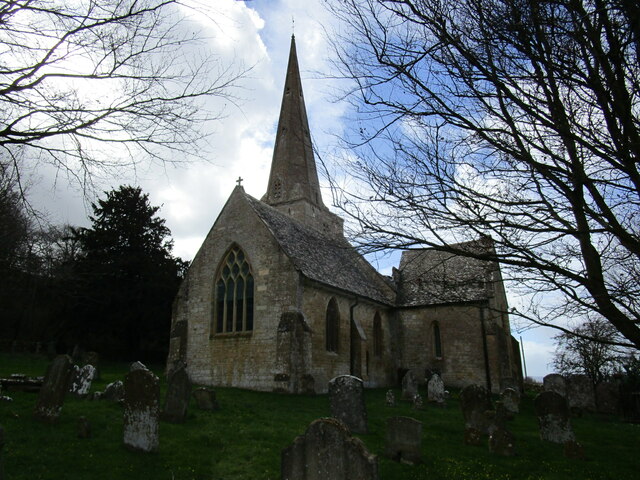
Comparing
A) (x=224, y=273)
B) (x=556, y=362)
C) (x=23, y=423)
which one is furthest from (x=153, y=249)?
(x=556, y=362)

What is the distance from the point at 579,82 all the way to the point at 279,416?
10.2 metres

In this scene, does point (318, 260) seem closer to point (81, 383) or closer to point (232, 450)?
point (81, 383)

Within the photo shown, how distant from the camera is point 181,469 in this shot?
287 inches

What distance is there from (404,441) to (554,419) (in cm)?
457

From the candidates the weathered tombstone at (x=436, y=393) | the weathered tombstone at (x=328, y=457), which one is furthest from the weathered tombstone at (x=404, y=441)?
the weathered tombstone at (x=436, y=393)

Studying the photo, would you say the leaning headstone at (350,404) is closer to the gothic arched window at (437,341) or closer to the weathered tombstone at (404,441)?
the weathered tombstone at (404,441)

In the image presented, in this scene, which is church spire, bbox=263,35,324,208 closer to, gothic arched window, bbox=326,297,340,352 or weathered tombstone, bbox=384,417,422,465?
gothic arched window, bbox=326,297,340,352

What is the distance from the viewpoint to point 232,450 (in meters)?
8.48

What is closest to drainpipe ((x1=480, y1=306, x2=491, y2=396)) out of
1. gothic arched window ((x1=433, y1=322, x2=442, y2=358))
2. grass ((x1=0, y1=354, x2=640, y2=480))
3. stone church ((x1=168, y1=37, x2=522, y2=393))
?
stone church ((x1=168, y1=37, x2=522, y2=393))

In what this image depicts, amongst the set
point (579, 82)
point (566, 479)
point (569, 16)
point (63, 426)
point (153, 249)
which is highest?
point (153, 249)

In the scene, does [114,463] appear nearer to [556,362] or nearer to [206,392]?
[206,392]

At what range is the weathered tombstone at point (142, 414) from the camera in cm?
804

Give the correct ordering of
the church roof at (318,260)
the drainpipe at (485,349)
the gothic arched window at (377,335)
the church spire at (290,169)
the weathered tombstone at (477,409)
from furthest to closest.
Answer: the church spire at (290,169) → the gothic arched window at (377,335) → the drainpipe at (485,349) → the church roof at (318,260) → the weathered tombstone at (477,409)

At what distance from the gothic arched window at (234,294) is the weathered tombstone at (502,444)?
1103 cm
